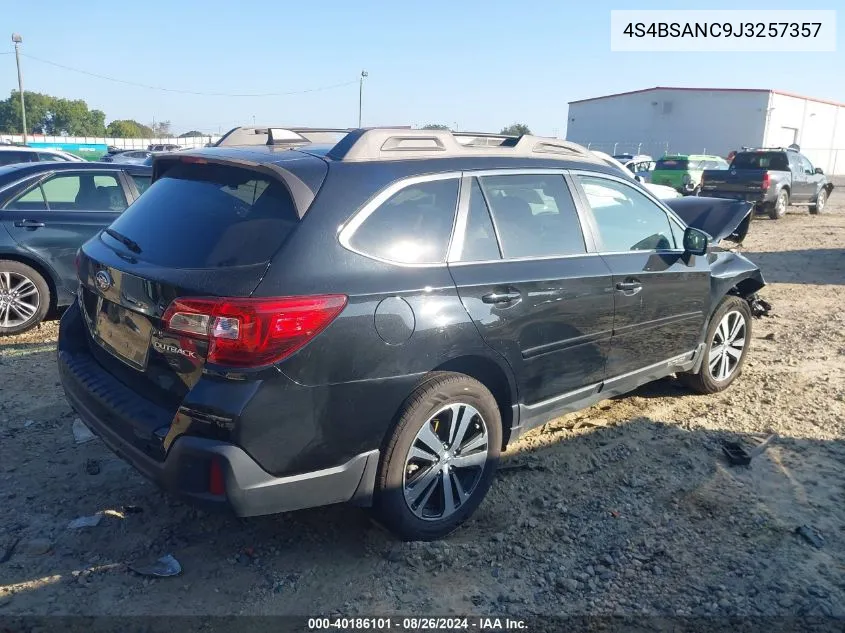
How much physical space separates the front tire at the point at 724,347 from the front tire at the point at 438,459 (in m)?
2.35

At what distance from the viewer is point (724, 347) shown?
5234 millimetres

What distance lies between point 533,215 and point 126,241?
207 centimetres

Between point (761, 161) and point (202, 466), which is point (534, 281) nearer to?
point (202, 466)

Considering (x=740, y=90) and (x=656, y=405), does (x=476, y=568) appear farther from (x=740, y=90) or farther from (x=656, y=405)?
(x=740, y=90)

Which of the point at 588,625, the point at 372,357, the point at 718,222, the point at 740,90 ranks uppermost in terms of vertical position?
the point at 740,90

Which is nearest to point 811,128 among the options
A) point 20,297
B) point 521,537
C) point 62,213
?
point 62,213

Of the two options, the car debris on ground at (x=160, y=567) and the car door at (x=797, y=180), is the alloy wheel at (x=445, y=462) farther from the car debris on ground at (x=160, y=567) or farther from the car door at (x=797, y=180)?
the car door at (x=797, y=180)

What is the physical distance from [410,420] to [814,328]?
6.05 metres

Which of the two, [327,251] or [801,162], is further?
[801,162]

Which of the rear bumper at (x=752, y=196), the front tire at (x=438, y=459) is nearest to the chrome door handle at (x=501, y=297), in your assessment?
the front tire at (x=438, y=459)

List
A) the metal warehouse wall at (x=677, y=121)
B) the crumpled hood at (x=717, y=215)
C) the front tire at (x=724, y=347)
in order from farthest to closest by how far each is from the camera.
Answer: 1. the metal warehouse wall at (x=677, y=121)
2. the crumpled hood at (x=717, y=215)
3. the front tire at (x=724, y=347)

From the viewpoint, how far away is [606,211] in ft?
13.7

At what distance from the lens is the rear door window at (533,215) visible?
3531mm

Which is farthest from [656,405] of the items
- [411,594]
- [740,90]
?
[740,90]
